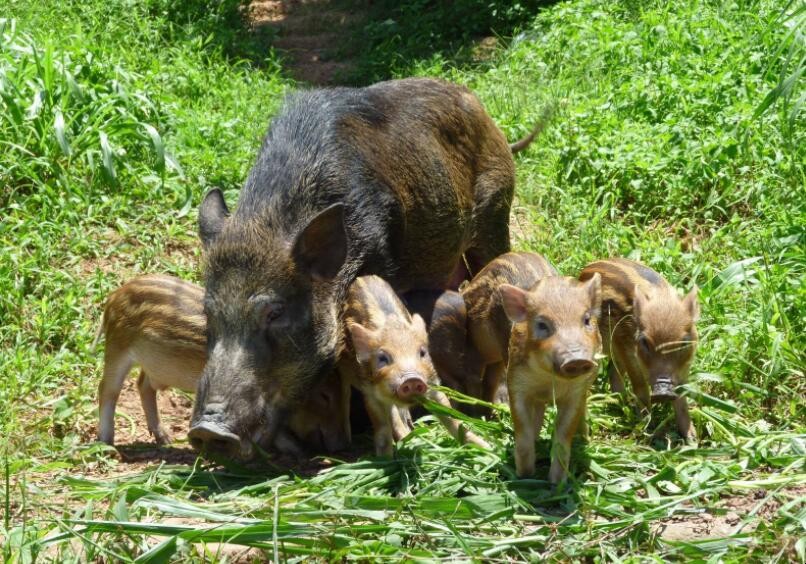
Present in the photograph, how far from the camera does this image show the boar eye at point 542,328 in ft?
14.4

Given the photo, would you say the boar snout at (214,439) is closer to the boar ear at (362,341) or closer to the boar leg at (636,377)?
the boar ear at (362,341)

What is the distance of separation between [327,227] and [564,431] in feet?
4.54

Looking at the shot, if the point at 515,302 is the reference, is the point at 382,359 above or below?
below

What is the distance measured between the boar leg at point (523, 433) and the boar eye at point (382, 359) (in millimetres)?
520

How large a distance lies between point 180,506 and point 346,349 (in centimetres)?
126

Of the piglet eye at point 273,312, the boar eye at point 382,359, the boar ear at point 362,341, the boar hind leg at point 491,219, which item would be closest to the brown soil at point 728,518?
the boar eye at point 382,359

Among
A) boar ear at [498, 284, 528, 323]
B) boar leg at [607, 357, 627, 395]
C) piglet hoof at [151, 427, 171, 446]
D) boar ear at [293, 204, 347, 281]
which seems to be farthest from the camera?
piglet hoof at [151, 427, 171, 446]

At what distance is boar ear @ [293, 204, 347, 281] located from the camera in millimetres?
5188

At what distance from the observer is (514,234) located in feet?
24.8

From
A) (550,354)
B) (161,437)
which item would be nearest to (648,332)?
(550,354)

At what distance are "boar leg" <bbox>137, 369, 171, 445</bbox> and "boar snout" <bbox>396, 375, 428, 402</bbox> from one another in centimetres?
158

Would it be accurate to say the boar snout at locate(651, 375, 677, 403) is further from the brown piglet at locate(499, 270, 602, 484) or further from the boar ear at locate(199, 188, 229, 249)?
the boar ear at locate(199, 188, 229, 249)

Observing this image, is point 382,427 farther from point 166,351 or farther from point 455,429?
point 166,351

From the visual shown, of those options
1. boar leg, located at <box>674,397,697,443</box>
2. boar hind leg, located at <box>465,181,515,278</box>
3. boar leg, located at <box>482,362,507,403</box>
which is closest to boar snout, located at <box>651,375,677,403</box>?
boar leg, located at <box>674,397,697,443</box>
